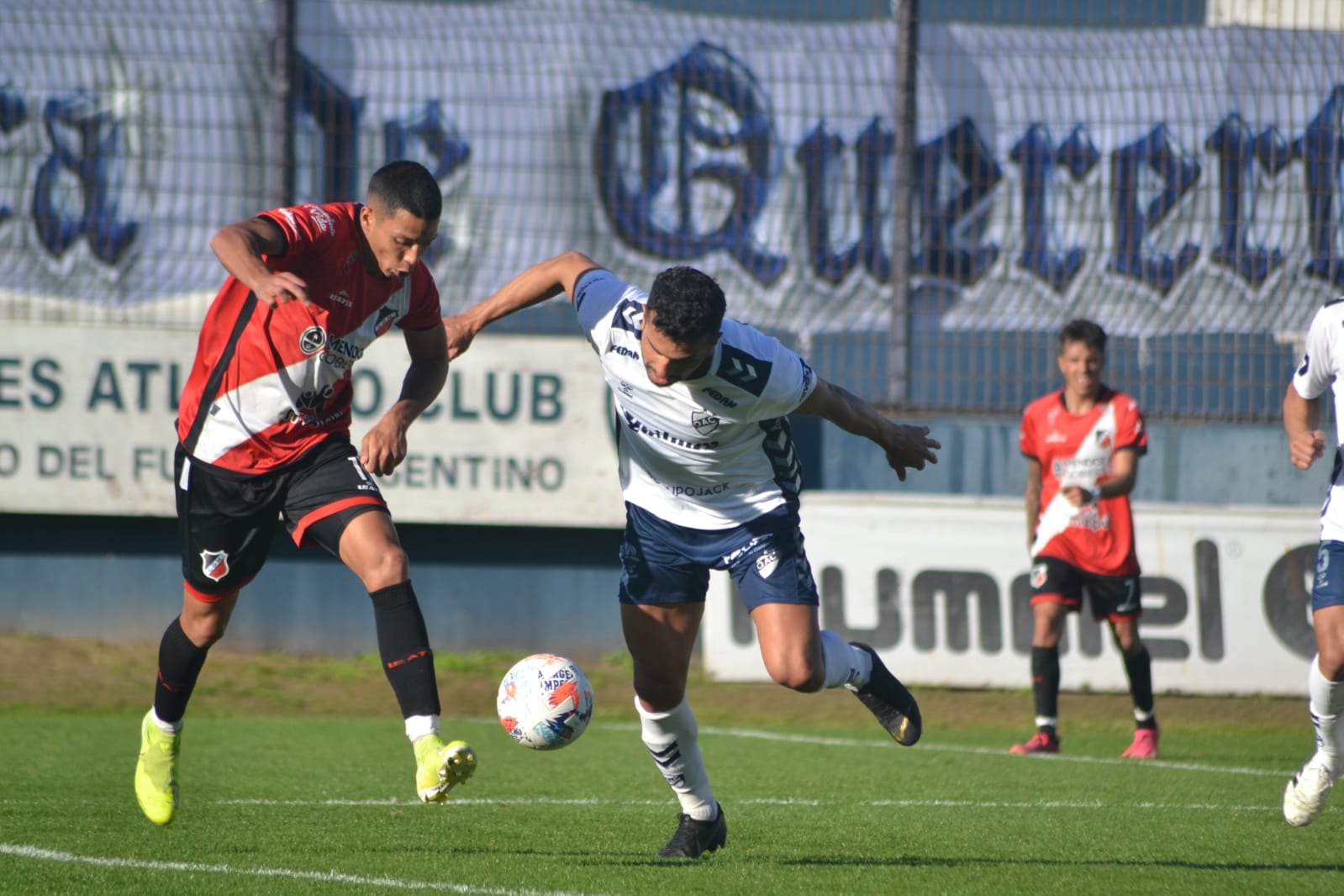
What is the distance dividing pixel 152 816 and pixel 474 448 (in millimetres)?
7190

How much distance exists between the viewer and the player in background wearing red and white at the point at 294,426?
205 inches

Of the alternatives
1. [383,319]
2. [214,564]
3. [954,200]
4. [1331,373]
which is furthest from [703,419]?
[954,200]

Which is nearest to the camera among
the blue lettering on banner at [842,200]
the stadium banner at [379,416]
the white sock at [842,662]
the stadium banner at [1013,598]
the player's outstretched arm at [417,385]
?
the player's outstretched arm at [417,385]

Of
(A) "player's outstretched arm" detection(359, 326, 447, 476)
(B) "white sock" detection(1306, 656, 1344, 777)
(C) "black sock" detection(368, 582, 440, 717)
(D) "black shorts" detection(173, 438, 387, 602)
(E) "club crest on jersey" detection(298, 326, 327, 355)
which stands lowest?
(B) "white sock" detection(1306, 656, 1344, 777)

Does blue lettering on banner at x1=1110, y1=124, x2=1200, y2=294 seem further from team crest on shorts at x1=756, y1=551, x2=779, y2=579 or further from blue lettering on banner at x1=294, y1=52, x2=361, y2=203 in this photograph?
team crest on shorts at x1=756, y1=551, x2=779, y2=579

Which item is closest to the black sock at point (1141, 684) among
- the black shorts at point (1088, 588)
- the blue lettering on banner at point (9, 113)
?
the black shorts at point (1088, 588)

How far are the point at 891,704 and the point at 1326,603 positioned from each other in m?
1.64

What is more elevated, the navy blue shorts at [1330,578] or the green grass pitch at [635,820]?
the navy blue shorts at [1330,578]

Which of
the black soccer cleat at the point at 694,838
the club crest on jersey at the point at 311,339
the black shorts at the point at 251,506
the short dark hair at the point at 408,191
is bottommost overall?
the black soccer cleat at the point at 694,838

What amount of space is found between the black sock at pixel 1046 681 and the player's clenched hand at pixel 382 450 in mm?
5194

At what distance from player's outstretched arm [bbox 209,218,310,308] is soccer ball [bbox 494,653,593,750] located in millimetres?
1494

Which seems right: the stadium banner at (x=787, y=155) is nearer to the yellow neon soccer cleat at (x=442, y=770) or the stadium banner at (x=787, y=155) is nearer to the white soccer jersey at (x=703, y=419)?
the white soccer jersey at (x=703, y=419)

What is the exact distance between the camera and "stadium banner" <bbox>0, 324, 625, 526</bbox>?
12.3m

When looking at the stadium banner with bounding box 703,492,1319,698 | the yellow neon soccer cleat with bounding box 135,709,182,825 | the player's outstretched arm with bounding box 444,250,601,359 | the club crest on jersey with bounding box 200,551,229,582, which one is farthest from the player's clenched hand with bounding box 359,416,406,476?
the stadium banner with bounding box 703,492,1319,698
